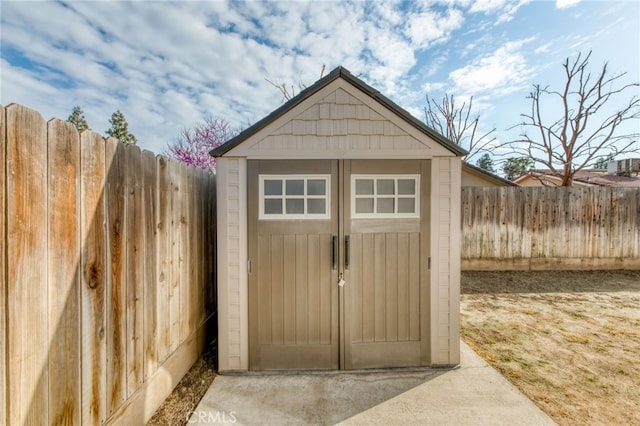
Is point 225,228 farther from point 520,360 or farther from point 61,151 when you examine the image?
point 520,360

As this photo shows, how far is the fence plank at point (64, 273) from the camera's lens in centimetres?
126

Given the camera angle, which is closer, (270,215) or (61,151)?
(61,151)

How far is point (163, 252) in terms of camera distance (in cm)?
228

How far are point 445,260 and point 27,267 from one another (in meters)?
3.05

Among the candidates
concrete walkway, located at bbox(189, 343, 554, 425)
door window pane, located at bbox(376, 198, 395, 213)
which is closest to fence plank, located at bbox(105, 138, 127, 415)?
concrete walkway, located at bbox(189, 343, 554, 425)

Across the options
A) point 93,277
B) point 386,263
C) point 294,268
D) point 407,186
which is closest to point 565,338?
point 386,263

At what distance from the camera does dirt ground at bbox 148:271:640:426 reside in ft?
7.40

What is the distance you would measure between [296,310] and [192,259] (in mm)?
1223

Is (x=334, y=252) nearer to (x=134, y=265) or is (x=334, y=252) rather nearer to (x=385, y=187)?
(x=385, y=187)

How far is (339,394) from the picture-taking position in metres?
2.38

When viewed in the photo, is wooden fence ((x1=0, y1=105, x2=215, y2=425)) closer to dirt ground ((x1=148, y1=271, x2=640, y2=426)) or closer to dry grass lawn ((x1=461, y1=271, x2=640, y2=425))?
dirt ground ((x1=148, y1=271, x2=640, y2=426))

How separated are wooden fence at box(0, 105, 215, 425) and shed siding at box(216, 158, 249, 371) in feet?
1.25

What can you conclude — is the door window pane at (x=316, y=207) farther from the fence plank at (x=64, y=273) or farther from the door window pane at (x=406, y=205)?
the fence plank at (x=64, y=273)

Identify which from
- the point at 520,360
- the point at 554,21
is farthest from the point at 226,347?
the point at 554,21
